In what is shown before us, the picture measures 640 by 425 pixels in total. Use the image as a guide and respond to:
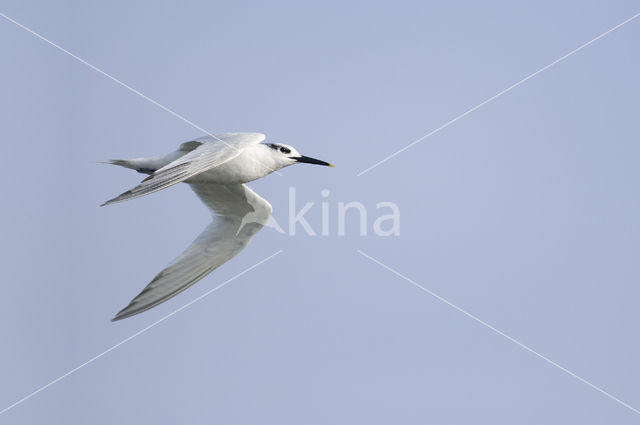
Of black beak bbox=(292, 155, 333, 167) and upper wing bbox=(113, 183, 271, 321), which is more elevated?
black beak bbox=(292, 155, 333, 167)

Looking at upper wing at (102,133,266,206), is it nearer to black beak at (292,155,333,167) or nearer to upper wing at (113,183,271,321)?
black beak at (292,155,333,167)

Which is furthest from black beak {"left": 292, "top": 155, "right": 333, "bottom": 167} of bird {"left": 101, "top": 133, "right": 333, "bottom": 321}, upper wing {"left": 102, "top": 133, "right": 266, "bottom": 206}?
upper wing {"left": 102, "top": 133, "right": 266, "bottom": 206}

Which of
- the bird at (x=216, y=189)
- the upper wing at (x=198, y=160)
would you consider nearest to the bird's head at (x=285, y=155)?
the bird at (x=216, y=189)

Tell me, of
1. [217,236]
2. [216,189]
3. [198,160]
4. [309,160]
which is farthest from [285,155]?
[198,160]

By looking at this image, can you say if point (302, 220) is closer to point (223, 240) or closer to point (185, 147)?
point (223, 240)

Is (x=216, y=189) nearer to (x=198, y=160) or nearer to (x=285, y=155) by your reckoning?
(x=285, y=155)

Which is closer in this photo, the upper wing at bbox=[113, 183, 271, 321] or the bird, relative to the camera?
the bird

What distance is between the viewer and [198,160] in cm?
713

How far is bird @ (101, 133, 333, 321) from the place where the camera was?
731 centimetres

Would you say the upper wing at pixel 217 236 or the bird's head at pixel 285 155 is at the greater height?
the bird's head at pixel 285 155

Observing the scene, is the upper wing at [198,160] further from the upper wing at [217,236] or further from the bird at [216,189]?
the upper wing at [217,236]

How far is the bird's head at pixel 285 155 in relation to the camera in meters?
8.55

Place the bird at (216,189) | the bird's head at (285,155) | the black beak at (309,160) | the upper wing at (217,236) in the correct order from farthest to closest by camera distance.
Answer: the upper wing at (217,236)
the black beak at (309,160)
the bird's head at (285,155)
the bird at (216,189)

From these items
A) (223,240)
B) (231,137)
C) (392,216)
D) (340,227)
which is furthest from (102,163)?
(392,216)
